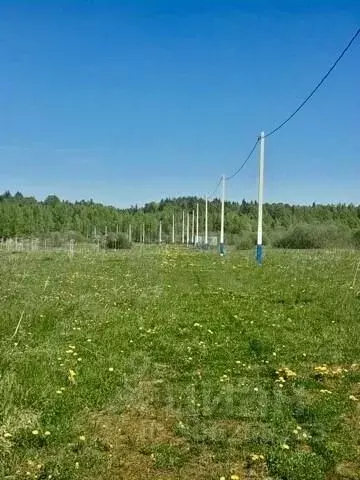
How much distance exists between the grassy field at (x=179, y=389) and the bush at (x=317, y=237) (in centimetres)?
7865

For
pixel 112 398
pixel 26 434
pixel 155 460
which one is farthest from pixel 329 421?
pixel 26 434

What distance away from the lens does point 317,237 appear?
9831 centimetres

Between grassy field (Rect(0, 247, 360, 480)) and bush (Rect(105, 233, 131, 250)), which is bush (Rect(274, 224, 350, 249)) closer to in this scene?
bush (Rect(105, 233, 131, 250))

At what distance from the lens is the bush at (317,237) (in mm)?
96000

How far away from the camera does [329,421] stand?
8570mm

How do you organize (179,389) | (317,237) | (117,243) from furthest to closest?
1. (117,243)
2. (317,237)
3. (179,389)

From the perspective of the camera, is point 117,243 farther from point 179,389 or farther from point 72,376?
point 179,389

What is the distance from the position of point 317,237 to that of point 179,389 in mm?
91138

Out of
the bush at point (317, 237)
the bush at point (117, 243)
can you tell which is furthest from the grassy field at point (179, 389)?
the bush at point (117, 243)

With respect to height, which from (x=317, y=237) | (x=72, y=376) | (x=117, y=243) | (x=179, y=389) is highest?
(x=317, y=237)

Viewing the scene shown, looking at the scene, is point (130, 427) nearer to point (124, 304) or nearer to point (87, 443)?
point (87, 443)

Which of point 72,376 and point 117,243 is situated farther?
point 117,243

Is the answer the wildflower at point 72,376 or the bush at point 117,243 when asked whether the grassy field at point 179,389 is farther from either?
the bush at point 117,243

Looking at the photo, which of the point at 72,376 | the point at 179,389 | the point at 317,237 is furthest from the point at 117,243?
the point at 179,389
